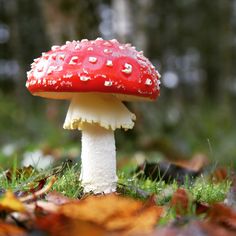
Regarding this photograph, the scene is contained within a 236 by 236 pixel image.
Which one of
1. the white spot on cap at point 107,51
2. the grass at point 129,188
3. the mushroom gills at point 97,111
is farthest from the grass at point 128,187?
the white spot on cap at point 107,51

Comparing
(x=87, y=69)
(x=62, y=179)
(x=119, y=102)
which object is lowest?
(x=62, y=179)

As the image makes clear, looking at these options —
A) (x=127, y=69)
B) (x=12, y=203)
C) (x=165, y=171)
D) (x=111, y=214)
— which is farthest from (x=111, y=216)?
(x=165, y=171)

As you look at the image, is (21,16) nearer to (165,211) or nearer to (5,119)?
(5,119)

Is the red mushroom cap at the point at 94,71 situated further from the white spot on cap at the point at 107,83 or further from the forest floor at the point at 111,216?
the forest floor at the point at 111,216

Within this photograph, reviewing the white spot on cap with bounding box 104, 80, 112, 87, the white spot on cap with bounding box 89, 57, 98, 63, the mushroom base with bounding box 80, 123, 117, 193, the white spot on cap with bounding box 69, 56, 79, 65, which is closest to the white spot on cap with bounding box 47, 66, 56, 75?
the white spot on cap with bounding box 69, 56, 79, 65

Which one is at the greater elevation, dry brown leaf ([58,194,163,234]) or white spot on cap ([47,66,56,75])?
white spot on cap ([47,66,56,75])

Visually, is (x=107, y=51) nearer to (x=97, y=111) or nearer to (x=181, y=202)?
(x=97, y=111)

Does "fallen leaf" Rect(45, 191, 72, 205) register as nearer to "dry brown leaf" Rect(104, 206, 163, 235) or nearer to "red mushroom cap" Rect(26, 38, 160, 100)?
"dry brown leaf" Rect(104, 206, 163, 235)

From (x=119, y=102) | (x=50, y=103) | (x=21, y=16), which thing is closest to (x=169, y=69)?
(x=21, y=16)
